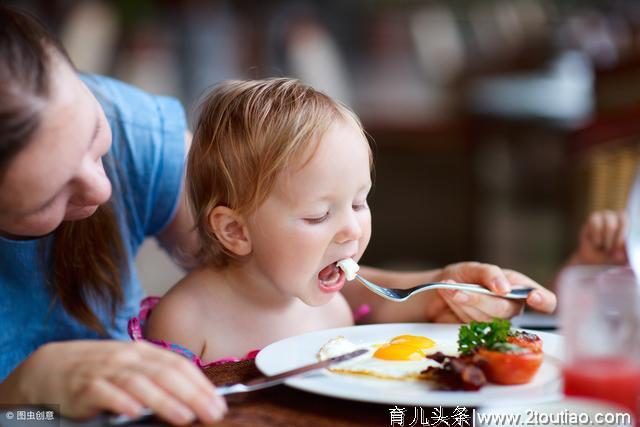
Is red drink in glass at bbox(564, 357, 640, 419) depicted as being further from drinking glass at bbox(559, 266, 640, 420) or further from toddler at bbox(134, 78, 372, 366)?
toddler at bbox(134, 78, 372, 366)

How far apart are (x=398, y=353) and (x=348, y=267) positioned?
0.63 ft

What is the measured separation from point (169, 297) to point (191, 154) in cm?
26

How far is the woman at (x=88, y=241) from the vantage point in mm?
821

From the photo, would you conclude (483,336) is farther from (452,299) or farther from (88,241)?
(88,241)

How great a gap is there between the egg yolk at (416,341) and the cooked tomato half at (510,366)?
0.56ft

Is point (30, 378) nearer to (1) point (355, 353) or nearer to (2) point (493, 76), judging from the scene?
(1) point (355, 353)

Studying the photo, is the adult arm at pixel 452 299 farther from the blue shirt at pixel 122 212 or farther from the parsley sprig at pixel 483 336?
the blue shirt at pixel 122 212

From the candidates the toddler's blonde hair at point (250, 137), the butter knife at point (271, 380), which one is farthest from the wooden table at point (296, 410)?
the toddler's blonde hair at point (250, 137)

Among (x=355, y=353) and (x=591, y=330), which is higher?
(x=591, y=330)

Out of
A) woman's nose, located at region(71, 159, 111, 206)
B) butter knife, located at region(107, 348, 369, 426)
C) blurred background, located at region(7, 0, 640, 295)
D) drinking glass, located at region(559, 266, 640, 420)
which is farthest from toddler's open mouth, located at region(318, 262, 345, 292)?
blurred background, located at region(7, 0, 640, 295)

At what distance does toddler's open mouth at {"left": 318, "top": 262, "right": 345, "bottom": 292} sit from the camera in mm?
1235

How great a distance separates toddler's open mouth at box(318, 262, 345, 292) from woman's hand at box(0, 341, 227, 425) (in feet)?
1.41

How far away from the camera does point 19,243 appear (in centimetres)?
136

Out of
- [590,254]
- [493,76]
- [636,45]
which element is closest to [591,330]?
[590,254]
